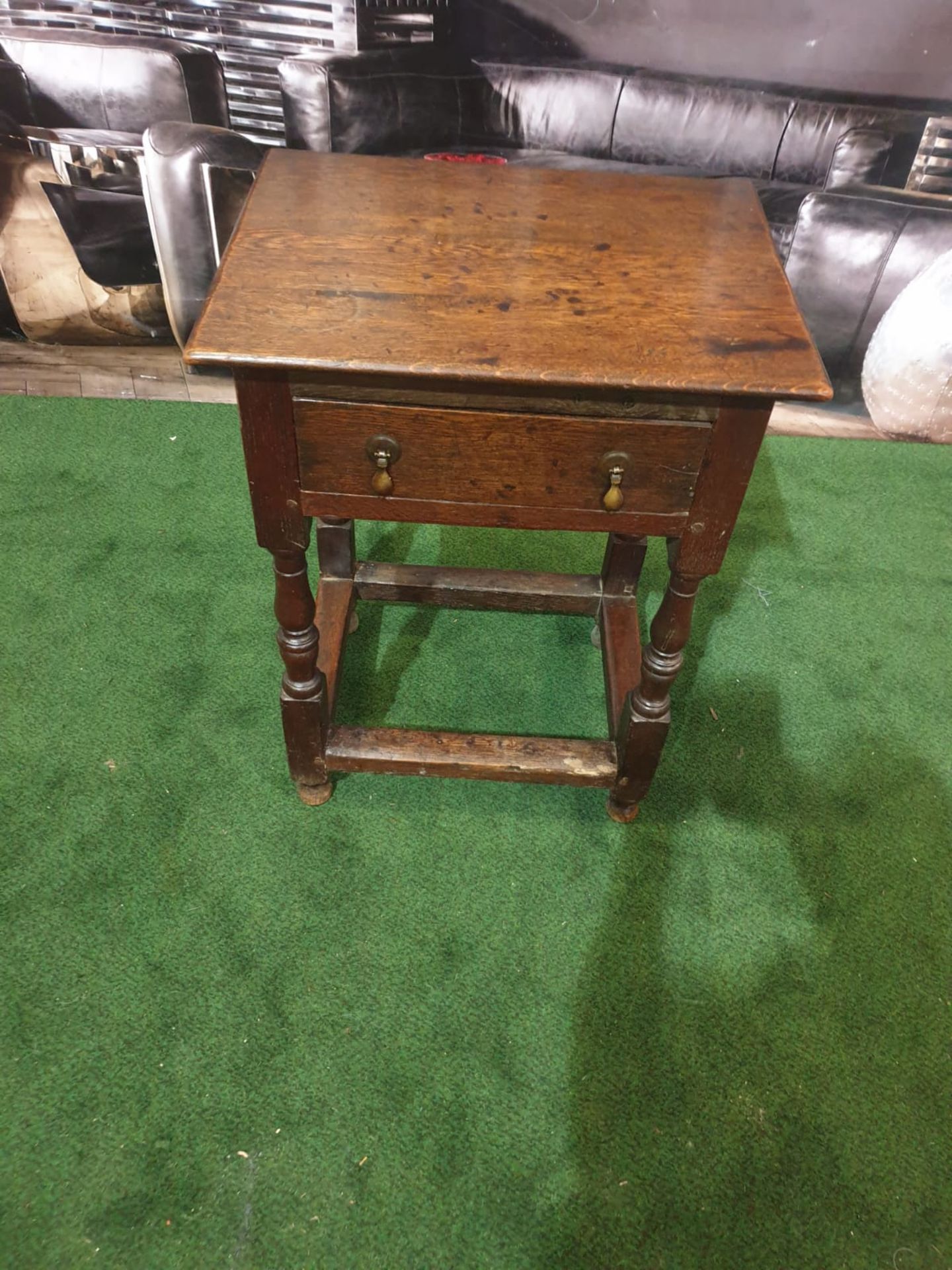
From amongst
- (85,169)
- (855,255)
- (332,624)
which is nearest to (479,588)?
(332,624)

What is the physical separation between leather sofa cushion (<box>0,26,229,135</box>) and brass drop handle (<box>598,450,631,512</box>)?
1.66 metres

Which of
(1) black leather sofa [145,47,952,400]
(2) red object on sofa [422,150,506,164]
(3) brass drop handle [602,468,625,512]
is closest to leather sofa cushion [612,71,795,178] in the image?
(1) black leather sofa [145,47,952,400]

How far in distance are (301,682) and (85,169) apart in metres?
1.65

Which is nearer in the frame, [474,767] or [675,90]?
[474,767]

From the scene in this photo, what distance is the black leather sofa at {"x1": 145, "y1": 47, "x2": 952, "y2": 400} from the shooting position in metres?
2.01

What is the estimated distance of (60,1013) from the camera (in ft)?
4.29

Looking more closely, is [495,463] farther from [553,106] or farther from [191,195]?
[191,195]

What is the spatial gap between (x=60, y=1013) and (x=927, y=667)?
1.83 metres

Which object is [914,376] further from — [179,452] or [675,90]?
[179,452]

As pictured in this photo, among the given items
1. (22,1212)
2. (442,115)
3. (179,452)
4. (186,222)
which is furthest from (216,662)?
(442,115)

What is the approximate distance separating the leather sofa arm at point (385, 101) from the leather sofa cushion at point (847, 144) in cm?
Answer: 73

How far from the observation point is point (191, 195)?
222 centimetres

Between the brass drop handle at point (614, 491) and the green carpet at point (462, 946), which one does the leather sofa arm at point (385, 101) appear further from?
the brass drop handle at point (614, 491)

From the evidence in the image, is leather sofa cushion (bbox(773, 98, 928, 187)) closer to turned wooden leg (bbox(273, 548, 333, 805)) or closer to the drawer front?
the drawer front
